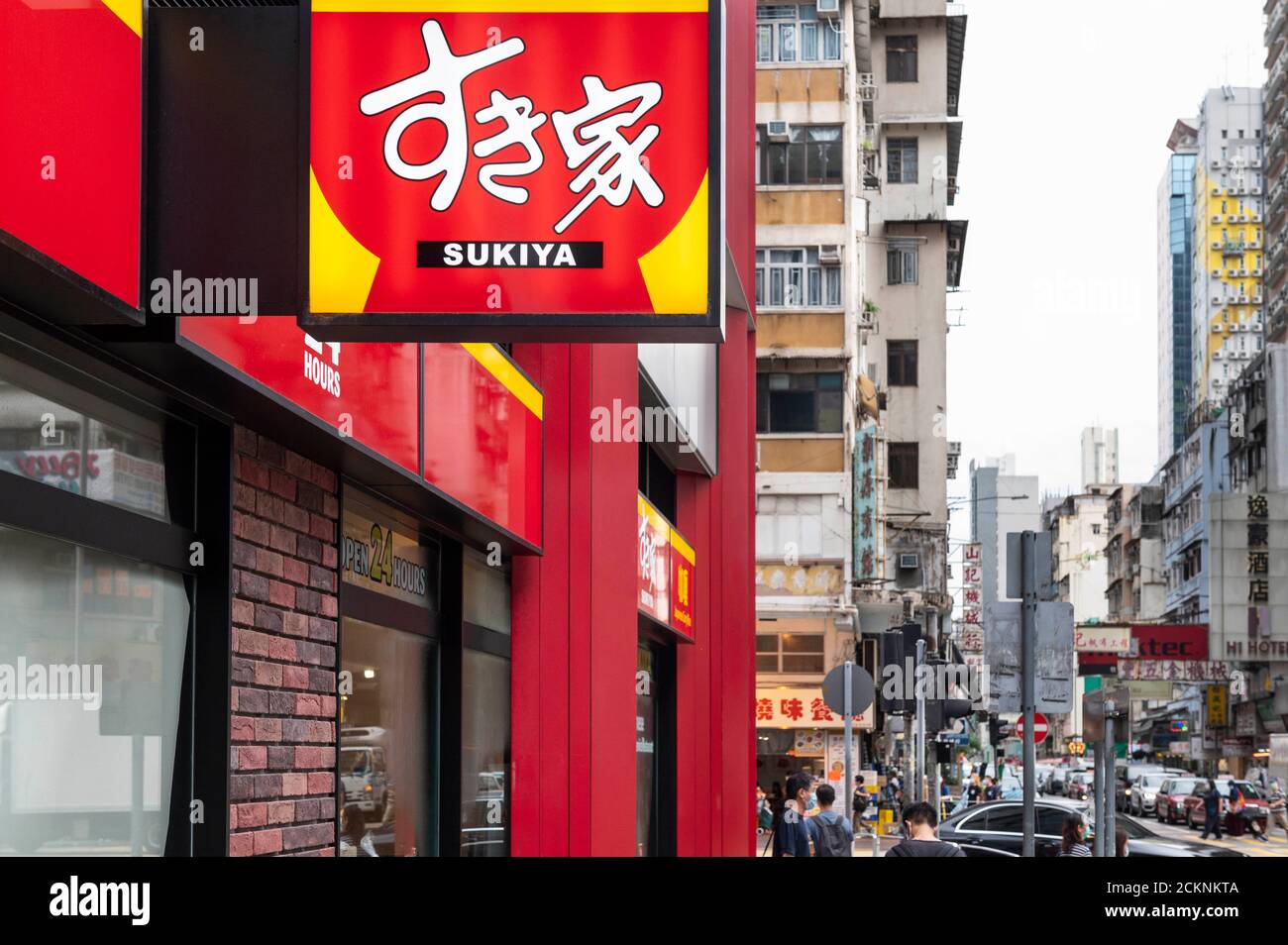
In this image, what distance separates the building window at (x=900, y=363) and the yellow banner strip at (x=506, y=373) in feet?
185

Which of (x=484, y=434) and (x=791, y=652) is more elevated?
(x=484, y=434)

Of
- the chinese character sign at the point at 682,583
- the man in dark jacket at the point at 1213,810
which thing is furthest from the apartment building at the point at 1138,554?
the chinese character sign at the point at 682,583

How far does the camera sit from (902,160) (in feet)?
230

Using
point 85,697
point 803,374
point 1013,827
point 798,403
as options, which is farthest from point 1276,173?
point 85,697

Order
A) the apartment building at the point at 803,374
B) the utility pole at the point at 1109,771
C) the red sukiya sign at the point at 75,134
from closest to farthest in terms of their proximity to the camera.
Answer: the red sukiya sign at the point at 75,134 < the utility pole at the point at 1109,771 < the apartment building at the point at 803,374

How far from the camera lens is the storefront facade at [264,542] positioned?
4.84 meters

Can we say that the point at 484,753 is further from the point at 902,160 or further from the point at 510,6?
the point at 902,160

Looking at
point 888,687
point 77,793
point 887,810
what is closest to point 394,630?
point 77,793

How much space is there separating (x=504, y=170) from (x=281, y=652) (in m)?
2.53

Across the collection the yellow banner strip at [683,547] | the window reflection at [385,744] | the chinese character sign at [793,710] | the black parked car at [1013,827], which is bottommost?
the black parked car at [1013,827]

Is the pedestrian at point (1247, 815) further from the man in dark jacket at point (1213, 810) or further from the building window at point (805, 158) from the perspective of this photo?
the building window at point (805, 158)

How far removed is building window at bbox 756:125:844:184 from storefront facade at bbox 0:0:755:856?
115 feet
